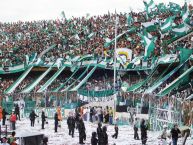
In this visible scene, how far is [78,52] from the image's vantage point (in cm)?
4988

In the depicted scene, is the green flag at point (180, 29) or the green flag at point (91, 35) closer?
the green flag at point (180, 29)

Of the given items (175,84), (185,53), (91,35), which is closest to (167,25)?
(185,53)

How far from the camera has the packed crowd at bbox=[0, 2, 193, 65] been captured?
4678 cm

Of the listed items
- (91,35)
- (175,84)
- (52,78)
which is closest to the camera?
(175,84)

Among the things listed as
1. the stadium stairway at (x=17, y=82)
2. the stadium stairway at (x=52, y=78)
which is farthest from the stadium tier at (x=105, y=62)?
the stadium stairway at (x=52, y=78)

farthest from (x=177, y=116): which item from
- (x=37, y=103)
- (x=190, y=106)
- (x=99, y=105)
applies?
(x=37, y=103)

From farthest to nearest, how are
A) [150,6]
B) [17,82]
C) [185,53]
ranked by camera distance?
[17,82] → [150,6] → [185,53]

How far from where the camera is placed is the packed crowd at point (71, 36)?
46.8 m

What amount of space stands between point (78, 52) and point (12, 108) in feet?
37.4

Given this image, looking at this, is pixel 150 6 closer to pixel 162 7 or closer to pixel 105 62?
pixel 162 7

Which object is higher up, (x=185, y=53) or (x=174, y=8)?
(x=174, y=8)

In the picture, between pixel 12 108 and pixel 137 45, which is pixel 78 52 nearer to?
pixel 137 45

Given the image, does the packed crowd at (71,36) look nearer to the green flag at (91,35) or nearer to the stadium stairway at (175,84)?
the green flag at (91,35)

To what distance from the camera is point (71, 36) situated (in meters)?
53.2
